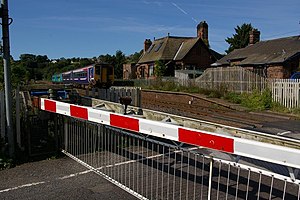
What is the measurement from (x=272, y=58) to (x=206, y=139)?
28638mm

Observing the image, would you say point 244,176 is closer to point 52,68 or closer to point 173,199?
point 173,199

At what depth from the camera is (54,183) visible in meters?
5.28

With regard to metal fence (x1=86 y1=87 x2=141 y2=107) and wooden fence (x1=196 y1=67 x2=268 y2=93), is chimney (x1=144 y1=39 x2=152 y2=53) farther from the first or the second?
metal fence (x1=86 y1=87 x2=141 y2=107)

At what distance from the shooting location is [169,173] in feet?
18.7

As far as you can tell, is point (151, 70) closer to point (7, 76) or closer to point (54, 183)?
point (7, 76)

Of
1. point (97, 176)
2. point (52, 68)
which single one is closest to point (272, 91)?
point (97, 176)

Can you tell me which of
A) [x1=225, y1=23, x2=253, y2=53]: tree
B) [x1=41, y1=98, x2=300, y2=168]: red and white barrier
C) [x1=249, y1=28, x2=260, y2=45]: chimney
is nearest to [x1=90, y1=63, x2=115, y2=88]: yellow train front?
[x1=249, y1=28, x2=260, y2=45]: chimney

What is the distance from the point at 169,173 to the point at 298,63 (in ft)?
86.6

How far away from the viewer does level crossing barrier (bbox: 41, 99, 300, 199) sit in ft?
12.5

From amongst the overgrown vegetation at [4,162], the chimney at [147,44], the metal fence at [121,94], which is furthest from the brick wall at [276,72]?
the chimney at [147,44]

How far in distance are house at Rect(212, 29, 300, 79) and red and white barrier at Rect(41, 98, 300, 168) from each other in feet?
84.9

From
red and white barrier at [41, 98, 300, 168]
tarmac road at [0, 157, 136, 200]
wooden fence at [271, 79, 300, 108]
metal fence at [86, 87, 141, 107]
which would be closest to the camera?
red and white barrier at [41, 98, 300, 168]

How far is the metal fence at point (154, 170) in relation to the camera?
190 inches

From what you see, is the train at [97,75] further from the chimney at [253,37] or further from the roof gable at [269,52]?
the chimney at [253,37]
